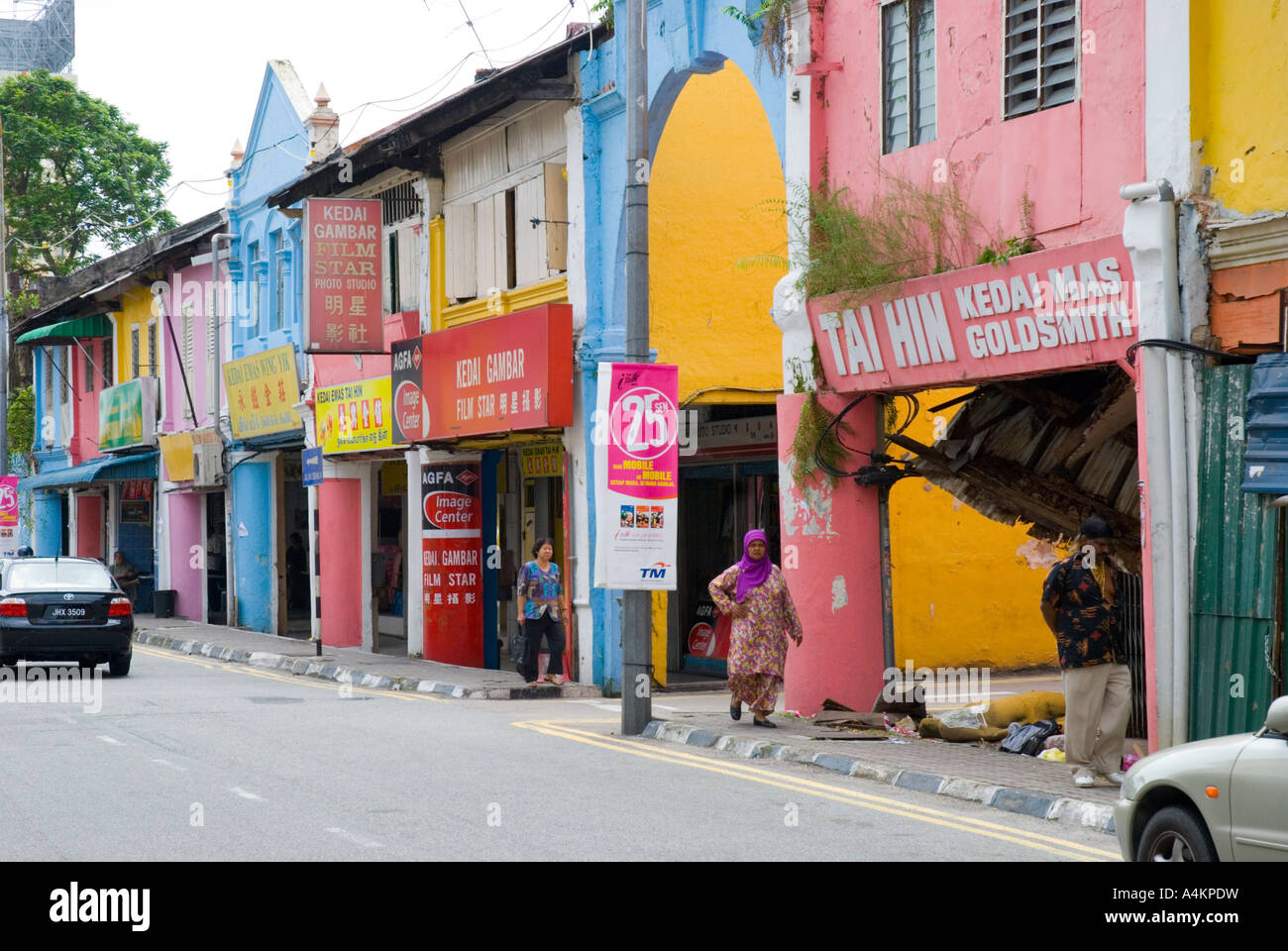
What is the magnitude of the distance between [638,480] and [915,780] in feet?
14.2

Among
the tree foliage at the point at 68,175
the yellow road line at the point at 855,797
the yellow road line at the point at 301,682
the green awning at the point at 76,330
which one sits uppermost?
the tree foliage at the point at 68,175

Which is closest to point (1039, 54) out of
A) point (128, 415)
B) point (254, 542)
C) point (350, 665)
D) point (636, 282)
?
point (636, 282)

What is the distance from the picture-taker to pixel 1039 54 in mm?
12625

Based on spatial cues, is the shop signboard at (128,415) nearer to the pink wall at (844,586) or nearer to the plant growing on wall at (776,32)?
the plant growing on wall at (776,32)

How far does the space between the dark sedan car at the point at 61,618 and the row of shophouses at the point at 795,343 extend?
4.28m

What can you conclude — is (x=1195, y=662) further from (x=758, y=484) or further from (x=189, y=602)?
(x=189, y=602)

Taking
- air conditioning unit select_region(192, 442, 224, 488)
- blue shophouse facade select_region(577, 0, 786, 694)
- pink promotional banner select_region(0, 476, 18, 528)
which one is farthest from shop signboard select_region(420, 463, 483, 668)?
pink promotional banner select_region(0, 476, 18, 528)

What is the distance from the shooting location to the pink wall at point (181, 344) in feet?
110

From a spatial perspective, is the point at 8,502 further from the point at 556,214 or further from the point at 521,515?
the point at 556,214

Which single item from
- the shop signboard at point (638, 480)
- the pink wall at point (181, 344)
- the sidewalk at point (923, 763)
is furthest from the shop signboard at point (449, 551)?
the pink wall at point (181, 344)

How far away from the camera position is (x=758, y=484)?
21.2 meters

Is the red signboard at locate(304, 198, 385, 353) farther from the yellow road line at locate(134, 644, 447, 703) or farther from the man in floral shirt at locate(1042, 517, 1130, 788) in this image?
the man in floral shirt at locate(1042, 517, 1130, 788)

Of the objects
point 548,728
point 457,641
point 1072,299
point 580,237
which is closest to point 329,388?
point 457,641

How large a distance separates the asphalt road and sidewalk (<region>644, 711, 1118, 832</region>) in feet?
0.55
